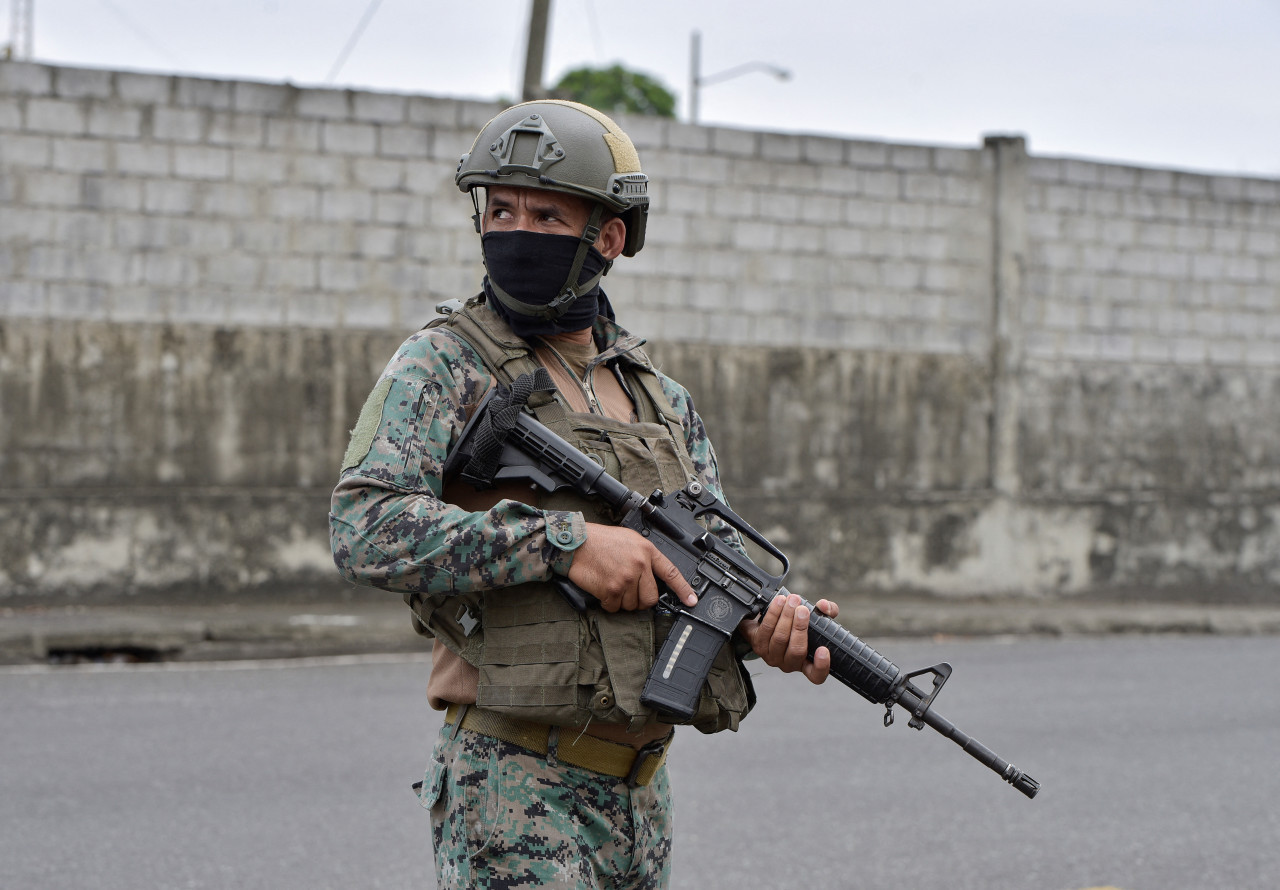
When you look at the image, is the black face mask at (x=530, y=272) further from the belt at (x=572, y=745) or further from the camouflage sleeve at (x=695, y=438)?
the belt at (x=572, y=745)

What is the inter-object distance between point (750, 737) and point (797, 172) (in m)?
5.54

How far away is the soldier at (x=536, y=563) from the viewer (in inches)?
79.6

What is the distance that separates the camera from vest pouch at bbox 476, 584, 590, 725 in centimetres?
204

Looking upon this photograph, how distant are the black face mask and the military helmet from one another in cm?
9

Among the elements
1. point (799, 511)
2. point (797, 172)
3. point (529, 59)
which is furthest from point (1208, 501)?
point (529, 59)

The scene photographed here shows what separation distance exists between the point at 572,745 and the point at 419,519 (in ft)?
1.47

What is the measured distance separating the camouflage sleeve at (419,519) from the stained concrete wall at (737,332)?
24.5 feet

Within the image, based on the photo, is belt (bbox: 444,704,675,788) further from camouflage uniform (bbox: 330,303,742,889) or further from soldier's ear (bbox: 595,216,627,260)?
soldier's ear (bbox: 595,216,627,260)

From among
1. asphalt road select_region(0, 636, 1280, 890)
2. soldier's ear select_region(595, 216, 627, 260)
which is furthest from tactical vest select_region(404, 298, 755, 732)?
asphalt road select_region(0, 636, 1280, 890)

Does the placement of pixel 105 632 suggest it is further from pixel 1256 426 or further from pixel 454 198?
pixel 1256 426

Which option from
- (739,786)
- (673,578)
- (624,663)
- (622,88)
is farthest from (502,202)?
(622,88)

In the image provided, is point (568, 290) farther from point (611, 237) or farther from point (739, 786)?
point (739, 786)

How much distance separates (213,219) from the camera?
9172mm

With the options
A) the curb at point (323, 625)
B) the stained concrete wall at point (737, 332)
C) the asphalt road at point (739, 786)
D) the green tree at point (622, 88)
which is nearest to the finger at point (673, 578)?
the asphalt road at point (739, 786)
